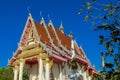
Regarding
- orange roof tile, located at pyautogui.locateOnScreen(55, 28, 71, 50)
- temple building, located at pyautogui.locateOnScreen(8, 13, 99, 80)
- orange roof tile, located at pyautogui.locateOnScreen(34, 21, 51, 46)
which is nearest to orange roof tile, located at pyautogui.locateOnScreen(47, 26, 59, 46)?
temple building, located at pyautogui.locateOnScreen(8, 13, 99, 80)

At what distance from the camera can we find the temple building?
1820cm

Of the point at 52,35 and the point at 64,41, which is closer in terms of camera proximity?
the point at 52,35

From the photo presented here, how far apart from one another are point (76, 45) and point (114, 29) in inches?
686

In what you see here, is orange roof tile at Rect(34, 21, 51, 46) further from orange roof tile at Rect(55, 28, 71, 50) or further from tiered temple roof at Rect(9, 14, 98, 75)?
orange roof tile at Rect(55, 28, 71, 50)

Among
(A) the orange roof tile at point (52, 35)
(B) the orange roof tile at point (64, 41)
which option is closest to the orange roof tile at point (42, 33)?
(A) the orange roof tile at point (52, 35)

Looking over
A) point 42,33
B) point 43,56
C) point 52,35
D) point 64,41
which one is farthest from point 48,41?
point 64,41

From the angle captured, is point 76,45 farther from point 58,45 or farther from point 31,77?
point 31,77

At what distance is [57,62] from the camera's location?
63.9ft

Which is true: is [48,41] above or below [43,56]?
above

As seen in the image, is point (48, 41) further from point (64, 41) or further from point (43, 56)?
point (64, 41)

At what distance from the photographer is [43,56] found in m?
18.1

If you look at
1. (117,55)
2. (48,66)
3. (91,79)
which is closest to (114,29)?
(117,55)

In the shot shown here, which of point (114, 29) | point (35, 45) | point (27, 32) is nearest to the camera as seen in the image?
point (114, 29)

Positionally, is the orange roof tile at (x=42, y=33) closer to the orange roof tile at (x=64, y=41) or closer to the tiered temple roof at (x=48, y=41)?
the tiered temple roof at (x=48, y=41)
